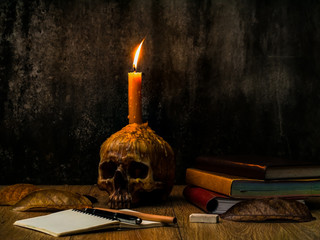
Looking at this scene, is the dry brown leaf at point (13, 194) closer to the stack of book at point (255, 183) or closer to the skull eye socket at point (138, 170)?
the skull eye socket at point (138, 170)

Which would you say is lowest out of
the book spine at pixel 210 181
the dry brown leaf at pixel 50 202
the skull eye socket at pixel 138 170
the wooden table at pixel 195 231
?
the wooden table at pixel 195 231

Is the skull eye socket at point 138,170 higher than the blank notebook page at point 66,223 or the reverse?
higher

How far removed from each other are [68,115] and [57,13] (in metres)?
0.41

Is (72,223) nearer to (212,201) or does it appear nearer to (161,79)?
(212,201)

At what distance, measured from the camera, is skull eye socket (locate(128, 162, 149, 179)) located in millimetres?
1369

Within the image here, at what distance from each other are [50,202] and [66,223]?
9.0 inches

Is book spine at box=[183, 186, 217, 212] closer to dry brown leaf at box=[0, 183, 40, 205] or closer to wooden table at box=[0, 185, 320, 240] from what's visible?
wooden table at box=[0, 185, 320, 240]

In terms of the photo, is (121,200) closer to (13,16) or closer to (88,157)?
(88,157)

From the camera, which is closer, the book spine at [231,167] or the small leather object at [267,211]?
the small leather object at [267,211]

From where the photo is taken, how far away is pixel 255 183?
4.24 feet

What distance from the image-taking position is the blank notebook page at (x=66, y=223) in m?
1.04

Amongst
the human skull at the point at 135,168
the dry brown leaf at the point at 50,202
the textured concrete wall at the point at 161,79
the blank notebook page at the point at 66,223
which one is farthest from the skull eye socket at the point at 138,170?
the textured concrete wall at the point at 161,79

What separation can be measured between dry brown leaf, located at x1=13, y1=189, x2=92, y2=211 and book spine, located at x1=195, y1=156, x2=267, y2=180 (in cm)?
42

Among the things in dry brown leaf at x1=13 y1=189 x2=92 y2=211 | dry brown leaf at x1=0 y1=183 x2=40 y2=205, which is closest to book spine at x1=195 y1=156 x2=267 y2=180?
dry brown leaf at x1=13 y1=189 x2=92 y2=211
